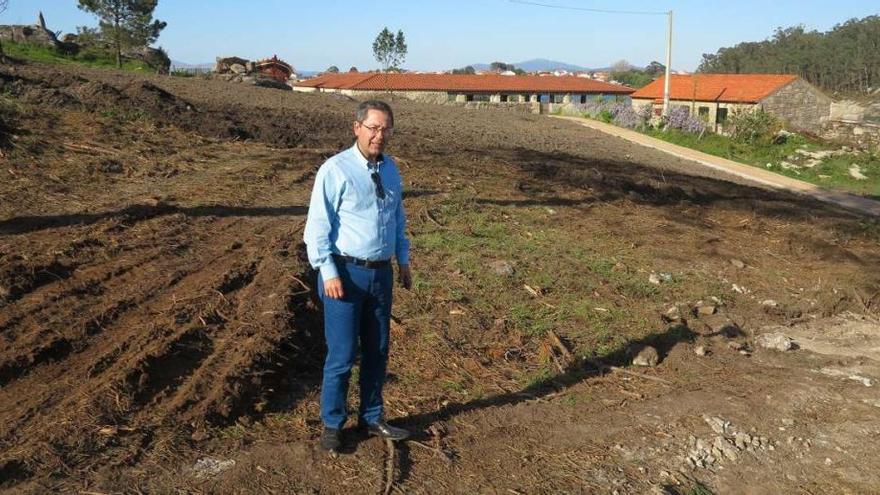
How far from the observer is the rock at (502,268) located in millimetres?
6844

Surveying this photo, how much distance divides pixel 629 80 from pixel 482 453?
9939 centimetres

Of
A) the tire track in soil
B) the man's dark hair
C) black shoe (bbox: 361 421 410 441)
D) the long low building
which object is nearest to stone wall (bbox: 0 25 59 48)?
the long low building

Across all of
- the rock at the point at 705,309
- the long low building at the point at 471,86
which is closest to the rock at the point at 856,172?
the rock at the point at 705,309

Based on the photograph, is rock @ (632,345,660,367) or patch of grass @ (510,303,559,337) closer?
rock @ (632,345,660,367)

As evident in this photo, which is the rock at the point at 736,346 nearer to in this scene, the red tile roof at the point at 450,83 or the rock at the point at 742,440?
the rock at the point at 742,440

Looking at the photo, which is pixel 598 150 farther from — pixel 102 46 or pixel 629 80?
pixel 629 80

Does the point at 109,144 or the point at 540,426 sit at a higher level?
the point at 109,144

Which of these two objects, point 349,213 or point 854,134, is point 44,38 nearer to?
point 854,134

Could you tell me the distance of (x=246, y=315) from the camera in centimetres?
515

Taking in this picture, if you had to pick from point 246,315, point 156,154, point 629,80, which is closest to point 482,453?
point 246,315

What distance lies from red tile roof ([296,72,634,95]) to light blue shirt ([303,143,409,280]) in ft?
152

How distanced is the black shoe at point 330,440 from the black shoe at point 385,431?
246 mm

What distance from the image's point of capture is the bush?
22.8 meters

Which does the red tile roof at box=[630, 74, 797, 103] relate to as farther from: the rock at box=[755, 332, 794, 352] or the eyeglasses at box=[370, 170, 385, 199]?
the eyeglasses at box=[370, 170, 385, 199]
